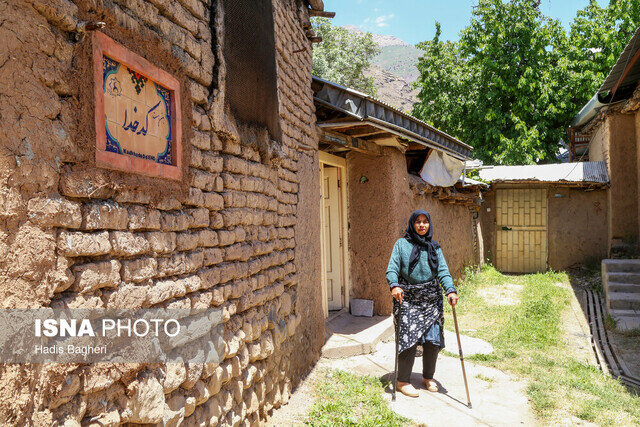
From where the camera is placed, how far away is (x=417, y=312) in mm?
4281

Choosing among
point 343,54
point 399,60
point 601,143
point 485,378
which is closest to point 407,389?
point 485,378

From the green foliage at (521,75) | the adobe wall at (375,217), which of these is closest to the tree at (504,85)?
the green foliage at (521,75)

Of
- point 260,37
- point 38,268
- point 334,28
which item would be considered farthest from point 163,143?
point 334,28

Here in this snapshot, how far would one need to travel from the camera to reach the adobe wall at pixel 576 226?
436 inches

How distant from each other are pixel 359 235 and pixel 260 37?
361cm

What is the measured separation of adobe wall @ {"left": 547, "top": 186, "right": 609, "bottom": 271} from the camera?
11.1m

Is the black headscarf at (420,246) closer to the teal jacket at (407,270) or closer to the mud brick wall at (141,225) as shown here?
the teal jacket at (407,270)

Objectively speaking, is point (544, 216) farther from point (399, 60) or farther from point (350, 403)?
point (399, 60)

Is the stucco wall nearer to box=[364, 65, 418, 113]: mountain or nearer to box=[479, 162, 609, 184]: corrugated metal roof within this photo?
box=[479, 162, 609, 184]: corrugated metal roof

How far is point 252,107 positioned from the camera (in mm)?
3273

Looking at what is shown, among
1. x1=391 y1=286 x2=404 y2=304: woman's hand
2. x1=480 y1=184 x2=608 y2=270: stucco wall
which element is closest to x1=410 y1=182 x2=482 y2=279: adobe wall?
x1=480 y1=184 x2=608 y2=270: stucco wall

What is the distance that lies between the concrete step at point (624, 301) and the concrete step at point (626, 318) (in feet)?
0.43

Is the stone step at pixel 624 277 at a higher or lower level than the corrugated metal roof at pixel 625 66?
lower

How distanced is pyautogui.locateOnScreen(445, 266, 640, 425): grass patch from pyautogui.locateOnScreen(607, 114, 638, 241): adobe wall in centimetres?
178
